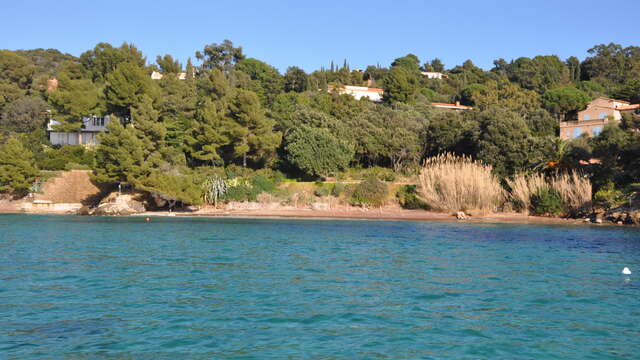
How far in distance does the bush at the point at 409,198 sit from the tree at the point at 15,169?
33.3 meters

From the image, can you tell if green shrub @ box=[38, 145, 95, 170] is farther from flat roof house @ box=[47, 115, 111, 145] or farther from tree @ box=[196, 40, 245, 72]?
tree @ box=[196, 40, 245, 72]

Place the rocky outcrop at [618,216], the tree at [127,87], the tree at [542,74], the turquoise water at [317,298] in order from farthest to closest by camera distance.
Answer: the tree at [542,74] < the tree at [127,87] < the rocky outcrop at [618,216] < the turquoise water at [317,298]

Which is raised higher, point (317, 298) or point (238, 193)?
point (238, 193)

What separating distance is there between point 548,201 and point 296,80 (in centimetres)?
6134

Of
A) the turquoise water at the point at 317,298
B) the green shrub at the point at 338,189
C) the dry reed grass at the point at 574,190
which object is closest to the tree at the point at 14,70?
the green shrub at the point at 338,189

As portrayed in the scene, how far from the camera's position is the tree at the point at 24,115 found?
71.8 metres

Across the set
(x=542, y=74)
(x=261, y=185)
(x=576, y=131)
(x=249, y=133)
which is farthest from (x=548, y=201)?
(x=542, y=74)

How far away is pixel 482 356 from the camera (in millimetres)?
10898

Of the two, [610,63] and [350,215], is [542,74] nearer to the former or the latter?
[610,63]

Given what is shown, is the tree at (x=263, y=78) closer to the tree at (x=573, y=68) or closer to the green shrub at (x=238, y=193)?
the green shrub at (x=238, y=193)

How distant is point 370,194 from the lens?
4997cm

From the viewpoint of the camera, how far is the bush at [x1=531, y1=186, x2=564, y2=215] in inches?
1730

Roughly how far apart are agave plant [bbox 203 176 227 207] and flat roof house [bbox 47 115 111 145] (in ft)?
70.7

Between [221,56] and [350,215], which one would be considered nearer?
[350,215]
